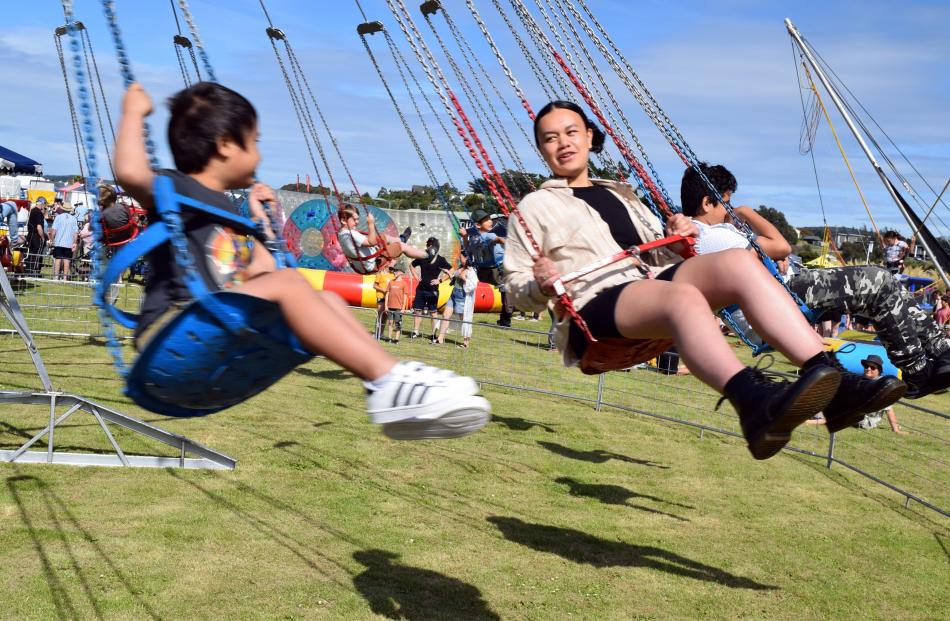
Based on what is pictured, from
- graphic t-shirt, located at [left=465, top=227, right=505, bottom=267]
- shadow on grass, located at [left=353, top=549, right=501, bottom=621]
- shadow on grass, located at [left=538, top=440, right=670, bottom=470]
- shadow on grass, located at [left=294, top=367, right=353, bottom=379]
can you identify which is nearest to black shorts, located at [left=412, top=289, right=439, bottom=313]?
graphic t-shirt, located at [left=465, top=227, right=505, bottom=267]

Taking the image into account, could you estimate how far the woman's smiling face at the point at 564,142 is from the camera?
421 cm

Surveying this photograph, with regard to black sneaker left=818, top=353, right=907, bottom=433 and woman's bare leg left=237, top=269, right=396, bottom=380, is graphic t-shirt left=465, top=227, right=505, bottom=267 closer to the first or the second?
black sneaker left=818, top=353, right=907, bottom=433

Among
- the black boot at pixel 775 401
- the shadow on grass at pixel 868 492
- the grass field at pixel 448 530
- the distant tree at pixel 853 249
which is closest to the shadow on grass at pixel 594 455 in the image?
the grass field at pixel 448 530

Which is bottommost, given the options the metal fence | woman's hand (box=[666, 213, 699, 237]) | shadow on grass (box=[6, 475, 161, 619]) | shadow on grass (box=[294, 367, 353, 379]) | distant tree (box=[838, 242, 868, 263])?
shadow on grass (box=[6, 475, 161, 619])

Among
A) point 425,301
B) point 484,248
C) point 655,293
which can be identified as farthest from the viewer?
point 425,301

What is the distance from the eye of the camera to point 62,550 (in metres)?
5.07

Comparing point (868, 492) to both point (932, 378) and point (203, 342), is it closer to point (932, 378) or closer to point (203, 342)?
point (932, 378)

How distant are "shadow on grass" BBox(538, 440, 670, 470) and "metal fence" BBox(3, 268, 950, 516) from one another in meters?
1.19

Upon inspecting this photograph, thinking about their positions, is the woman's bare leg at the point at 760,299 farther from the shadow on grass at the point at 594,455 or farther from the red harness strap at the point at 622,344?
the shadow on grass at the point at 594,455

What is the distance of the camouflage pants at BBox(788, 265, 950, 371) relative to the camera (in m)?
4.50

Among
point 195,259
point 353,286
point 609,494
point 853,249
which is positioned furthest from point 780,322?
point 853,249

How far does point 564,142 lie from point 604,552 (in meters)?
2.94

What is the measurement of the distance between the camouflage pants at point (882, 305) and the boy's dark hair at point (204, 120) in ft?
9.20

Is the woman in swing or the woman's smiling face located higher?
the woman's smiling face
